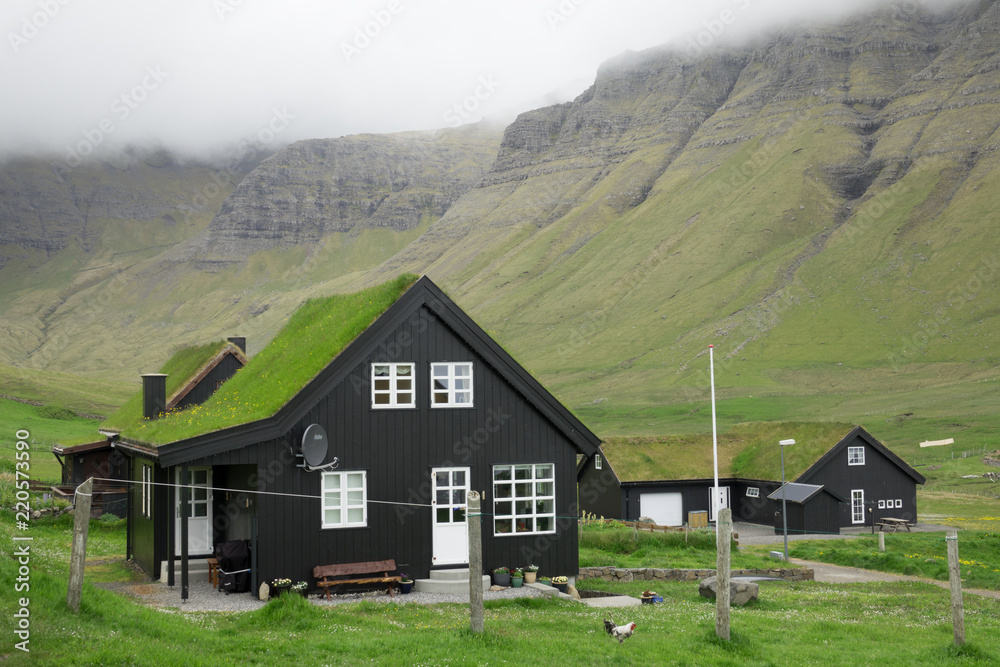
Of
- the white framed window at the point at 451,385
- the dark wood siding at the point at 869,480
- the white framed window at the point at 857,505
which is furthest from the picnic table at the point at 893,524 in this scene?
the white framed window at the point at 451,385

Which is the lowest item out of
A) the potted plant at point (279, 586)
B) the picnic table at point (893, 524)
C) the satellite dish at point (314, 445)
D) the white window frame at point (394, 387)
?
the picnic table at point (893, 524)

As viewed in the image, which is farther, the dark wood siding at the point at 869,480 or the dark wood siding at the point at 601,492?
the dark wood siding at the point at 601,492

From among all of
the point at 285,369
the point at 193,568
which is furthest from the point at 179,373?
the point at 285,369

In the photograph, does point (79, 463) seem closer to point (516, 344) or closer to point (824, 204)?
point (516, 344)

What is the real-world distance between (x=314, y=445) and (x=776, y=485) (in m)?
35.1

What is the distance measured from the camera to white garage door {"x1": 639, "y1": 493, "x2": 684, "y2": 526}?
5069 cm

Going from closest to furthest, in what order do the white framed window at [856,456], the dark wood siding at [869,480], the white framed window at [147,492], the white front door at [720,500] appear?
the white framed window at [147,492] < the dark wood siding at [869,480] < the white framed window at [856,456] < the white front door at [720,500]

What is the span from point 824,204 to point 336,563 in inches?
7521

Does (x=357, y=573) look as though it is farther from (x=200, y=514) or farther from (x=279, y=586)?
(x=200, y=514)

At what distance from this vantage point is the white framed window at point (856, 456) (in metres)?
49.6

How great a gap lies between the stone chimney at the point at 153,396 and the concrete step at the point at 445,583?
12.3 m

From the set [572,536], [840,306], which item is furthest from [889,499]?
[840,306]

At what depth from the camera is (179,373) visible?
3512 cm

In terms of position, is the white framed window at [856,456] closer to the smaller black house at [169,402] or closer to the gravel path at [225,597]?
the gravel path at [225,597]
